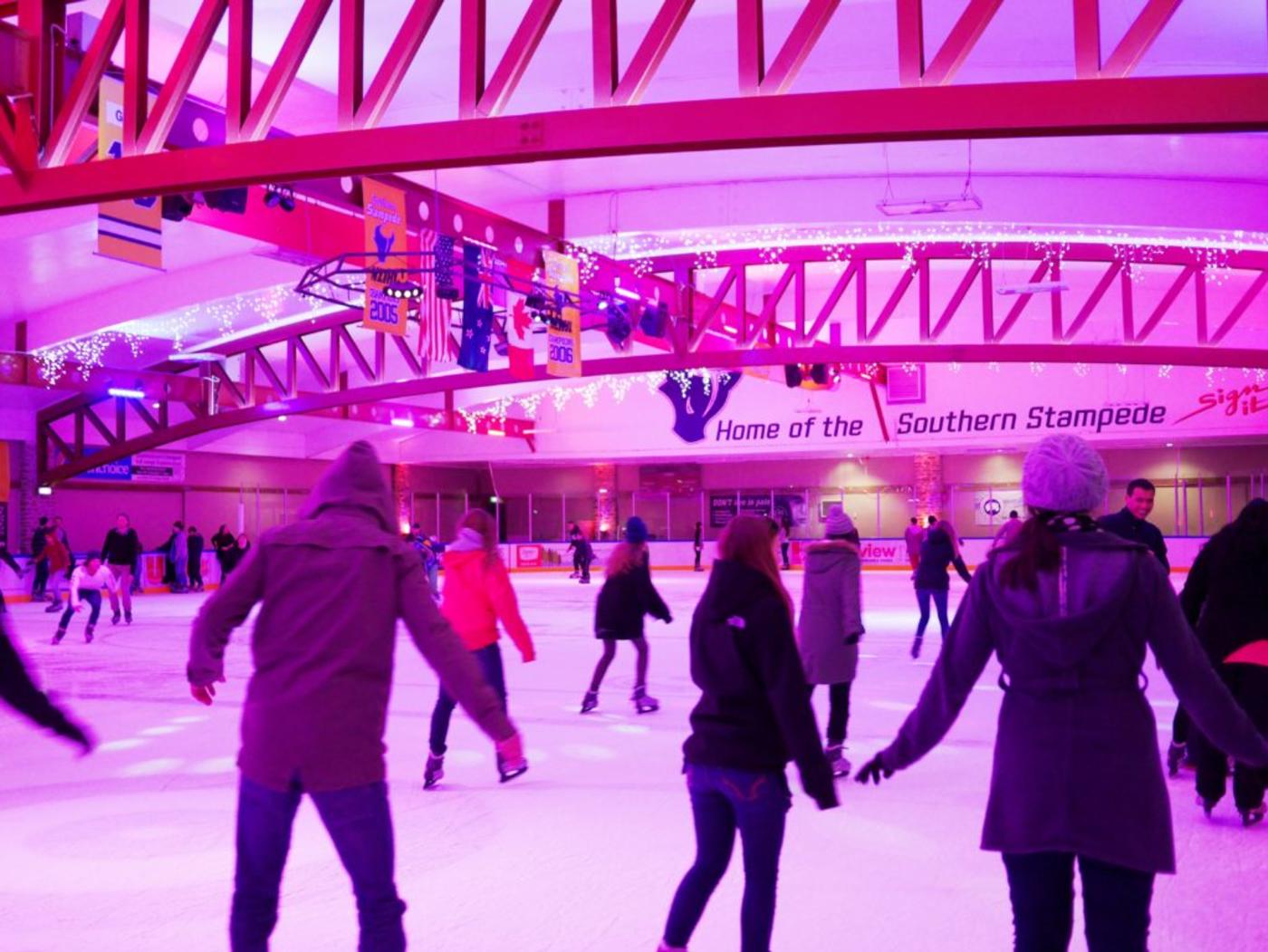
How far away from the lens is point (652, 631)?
47.9 feet

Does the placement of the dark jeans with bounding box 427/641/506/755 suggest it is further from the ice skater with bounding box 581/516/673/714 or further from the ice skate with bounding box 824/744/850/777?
the ice skater with bounding box 581/516/673/714

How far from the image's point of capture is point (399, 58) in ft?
20.7

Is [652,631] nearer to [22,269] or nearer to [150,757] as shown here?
[150,757]

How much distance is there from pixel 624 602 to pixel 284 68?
13.0ft

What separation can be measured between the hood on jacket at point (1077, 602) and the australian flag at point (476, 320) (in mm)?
10593

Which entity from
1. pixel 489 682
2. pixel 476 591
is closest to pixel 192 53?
pixel 476 591

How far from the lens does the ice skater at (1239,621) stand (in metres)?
4.84

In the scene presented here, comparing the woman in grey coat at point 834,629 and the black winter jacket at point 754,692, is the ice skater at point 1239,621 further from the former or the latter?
the black winter jacket at point 754,692

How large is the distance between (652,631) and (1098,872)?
12.4 metres

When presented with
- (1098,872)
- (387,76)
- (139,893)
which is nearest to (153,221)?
(387,76)

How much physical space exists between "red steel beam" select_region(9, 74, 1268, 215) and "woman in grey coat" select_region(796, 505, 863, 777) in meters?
2.04

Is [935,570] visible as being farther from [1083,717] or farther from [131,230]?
[1083,717]

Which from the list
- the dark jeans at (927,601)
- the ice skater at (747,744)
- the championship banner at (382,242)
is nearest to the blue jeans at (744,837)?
the ice skater at (747,744)

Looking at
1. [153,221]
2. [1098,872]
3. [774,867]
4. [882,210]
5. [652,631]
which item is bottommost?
[652,631]
